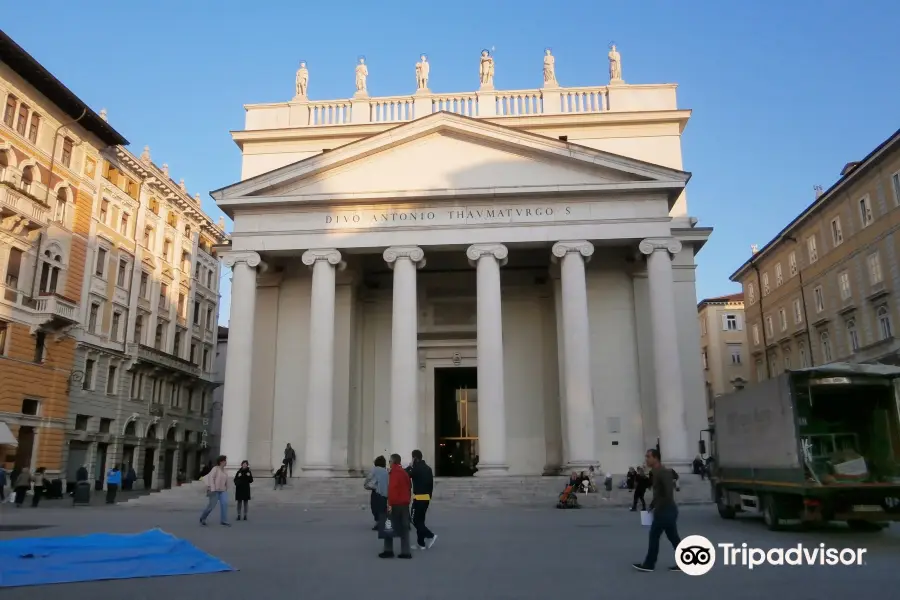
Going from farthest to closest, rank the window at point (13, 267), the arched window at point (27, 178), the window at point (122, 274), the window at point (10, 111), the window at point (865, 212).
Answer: the window at point (122, 274) < the window at point (865, 212) < the arched window at point (27, 178) < the window at point (13, 267) < the window at point (10, 111)

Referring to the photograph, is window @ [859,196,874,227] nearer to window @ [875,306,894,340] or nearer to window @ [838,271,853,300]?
window @ [838,271,853,300]

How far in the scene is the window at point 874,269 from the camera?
35656mm

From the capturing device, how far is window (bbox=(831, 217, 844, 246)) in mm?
40037

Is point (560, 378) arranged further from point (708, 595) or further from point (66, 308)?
point (66, 308)

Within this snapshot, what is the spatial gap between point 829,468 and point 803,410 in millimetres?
1082

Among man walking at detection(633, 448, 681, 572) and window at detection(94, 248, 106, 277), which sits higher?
window at detection(94, 248, 106, 277)

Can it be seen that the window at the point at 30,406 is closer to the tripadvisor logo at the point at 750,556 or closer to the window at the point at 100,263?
the window at the point at 100,263

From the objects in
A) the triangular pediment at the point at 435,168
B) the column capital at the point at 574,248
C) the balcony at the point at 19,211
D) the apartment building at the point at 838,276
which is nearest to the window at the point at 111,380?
the balcony at the point at 19,211

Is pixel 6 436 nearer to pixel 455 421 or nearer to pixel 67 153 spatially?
pixel 67 153

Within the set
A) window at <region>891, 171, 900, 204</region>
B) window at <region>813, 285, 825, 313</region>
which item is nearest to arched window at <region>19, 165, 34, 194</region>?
window at <region>891, 171, 900, 204</region>

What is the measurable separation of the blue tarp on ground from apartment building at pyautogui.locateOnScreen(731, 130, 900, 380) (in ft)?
111

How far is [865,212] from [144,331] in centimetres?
4062

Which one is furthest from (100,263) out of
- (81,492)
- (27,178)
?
(81,492)

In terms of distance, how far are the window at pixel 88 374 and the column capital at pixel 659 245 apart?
92.0ft
